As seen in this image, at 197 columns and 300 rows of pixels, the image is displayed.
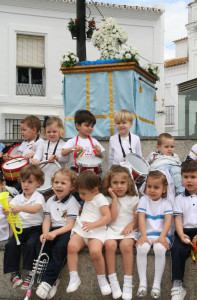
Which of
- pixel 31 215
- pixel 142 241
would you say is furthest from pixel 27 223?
pixel 142 241

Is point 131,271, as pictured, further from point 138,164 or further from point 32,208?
point 138,164

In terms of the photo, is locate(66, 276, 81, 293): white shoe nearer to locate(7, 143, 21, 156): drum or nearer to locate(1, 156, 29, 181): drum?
locate(1, 156, 29, 181): drum

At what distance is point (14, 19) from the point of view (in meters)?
16.4

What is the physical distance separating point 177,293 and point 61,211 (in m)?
1.35

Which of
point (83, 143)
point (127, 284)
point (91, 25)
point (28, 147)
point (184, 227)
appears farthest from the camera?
point (91, 25)

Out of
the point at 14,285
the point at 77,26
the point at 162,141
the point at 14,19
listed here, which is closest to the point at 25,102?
the point at 14,19

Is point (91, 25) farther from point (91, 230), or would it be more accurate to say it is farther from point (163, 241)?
point (163, 241)

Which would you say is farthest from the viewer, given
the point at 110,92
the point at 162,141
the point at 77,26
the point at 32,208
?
the point at 77,26

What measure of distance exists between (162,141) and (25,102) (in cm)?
1139

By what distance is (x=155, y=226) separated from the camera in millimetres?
4199

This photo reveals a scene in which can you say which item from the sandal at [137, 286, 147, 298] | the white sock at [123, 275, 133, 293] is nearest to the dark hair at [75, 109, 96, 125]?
the white sock at [123, 275, 133, 293]

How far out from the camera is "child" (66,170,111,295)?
3994 millimetres

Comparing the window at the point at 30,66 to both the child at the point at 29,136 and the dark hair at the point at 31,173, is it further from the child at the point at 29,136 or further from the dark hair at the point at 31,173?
the dark hair at the point at 31,173

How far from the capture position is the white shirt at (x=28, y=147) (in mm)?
6070
